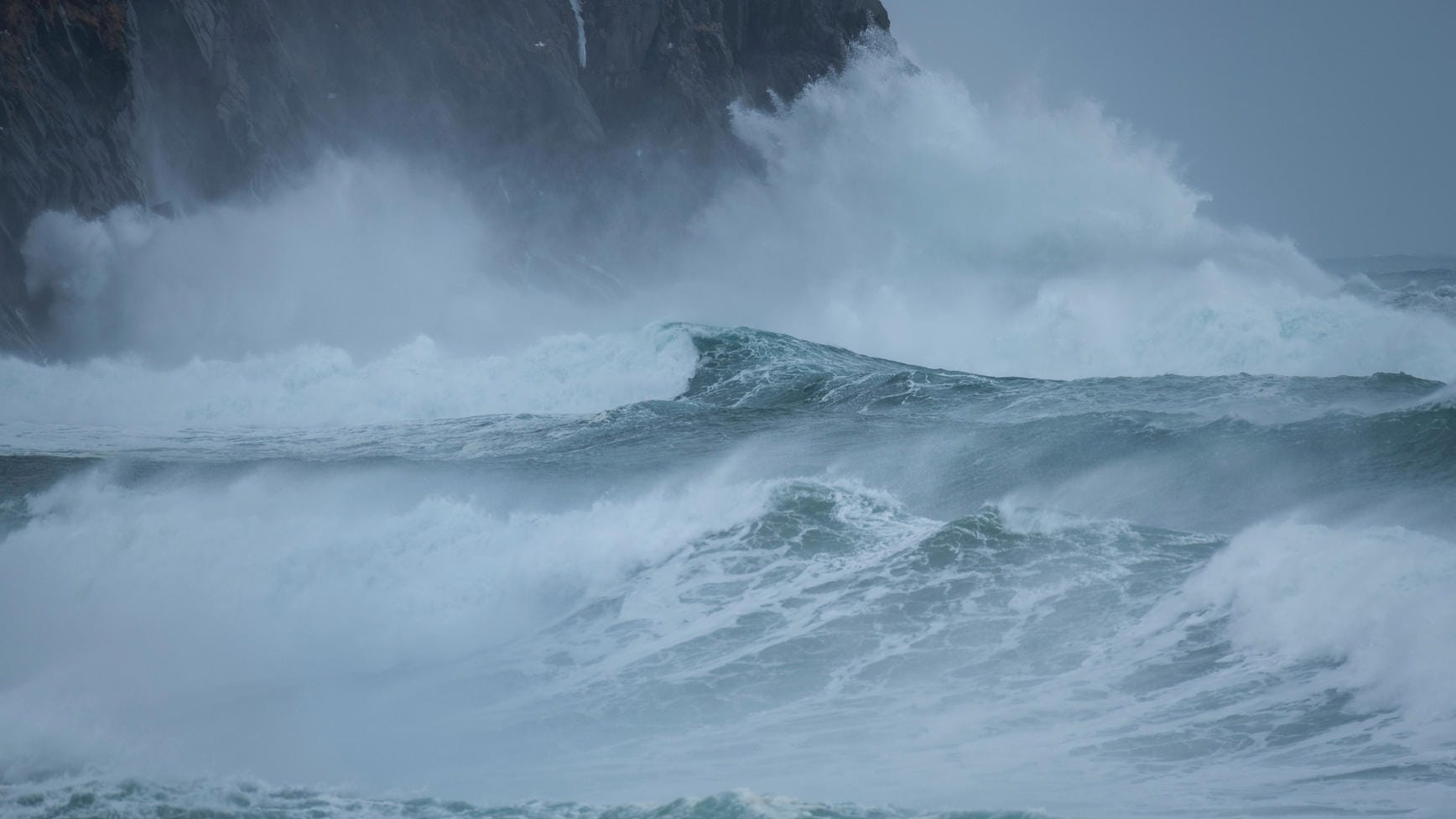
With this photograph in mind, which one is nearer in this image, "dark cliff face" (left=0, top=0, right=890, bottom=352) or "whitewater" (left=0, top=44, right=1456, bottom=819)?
"whitewater" (left=0, top=44, right=1456, bottom=819)

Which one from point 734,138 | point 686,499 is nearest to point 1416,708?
point 686,499

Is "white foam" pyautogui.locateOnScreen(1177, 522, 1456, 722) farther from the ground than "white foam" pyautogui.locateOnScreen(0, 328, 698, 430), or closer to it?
closer to it

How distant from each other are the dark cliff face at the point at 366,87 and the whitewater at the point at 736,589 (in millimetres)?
5267

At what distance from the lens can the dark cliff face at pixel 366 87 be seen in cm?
2183

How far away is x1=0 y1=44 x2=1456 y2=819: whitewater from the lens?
21.5 feet

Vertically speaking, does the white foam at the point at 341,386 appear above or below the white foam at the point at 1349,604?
above

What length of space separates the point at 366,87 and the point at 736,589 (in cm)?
2610

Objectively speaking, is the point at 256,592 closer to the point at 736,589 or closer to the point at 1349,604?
the point at 736,589

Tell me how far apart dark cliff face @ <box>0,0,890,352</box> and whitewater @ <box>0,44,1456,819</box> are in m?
5.27

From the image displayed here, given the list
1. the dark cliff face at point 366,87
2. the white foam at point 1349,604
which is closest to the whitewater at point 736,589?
the white foam at point 1349,604

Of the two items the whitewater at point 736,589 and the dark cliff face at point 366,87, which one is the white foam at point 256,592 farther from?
the dark cliff face at point 366,87

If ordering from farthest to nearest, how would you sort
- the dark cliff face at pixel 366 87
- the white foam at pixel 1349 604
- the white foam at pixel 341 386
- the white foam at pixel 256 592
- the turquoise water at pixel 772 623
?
the dark cliff face at pixel 366 87, the white foam at pixel 341 386, the white foam at pixel 256 592, the white foam at pixel 1349 604, the turquoise water at pixel 772 623

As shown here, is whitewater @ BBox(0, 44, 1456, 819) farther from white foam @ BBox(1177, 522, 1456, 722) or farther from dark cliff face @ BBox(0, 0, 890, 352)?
dark cliff face @ BBox(0, 0, 890, 352)

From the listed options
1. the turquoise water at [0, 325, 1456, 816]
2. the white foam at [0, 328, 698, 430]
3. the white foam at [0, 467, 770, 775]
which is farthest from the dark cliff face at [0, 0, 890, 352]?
the white foam at [0, 467, 770, 775]
